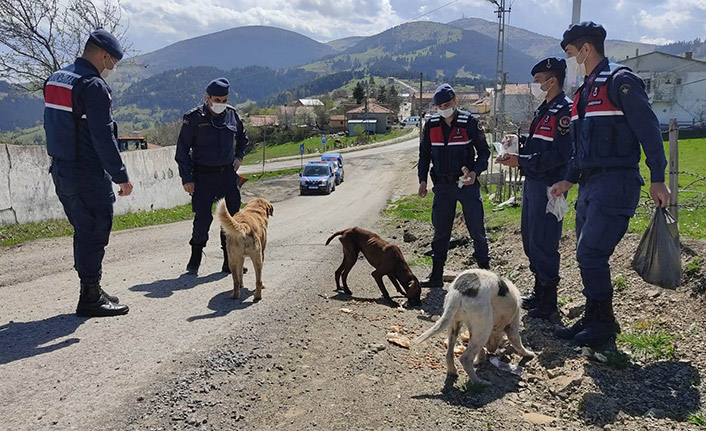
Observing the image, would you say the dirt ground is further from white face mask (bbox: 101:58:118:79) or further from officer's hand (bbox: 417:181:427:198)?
white face mask (bbox: 101:58:118:79)

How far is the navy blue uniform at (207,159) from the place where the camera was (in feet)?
22.2

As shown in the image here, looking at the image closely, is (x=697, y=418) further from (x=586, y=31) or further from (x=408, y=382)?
(x=586, y=31)

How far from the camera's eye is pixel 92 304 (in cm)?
507

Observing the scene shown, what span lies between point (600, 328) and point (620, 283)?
1.51 m

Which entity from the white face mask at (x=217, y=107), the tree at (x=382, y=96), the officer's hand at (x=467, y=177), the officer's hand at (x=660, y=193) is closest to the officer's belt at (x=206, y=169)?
the white face mask at (x=217, y=107)

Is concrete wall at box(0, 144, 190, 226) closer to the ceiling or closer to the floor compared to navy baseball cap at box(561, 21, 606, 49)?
closer to the floor

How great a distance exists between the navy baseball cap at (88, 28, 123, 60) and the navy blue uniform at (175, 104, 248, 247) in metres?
1.75

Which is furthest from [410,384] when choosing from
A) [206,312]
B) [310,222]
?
[310,222]

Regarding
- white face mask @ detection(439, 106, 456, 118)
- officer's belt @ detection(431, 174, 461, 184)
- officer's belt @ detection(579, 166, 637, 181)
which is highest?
white face mask @ detection(439, 106, 456, 118)

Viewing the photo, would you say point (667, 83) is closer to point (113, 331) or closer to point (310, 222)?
point (310, 222)

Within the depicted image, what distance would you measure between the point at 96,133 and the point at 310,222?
11.2m

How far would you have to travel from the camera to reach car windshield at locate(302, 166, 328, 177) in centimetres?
2992

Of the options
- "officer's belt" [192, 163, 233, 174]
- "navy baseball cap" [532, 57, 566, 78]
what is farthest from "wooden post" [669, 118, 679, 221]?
"officer's belt" [192, 163, 233, 174]

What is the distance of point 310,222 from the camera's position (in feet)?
51.8
